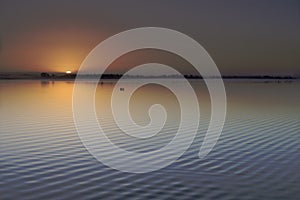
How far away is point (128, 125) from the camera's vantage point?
23141 millimetres

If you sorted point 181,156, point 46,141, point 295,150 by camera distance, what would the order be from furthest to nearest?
point 46,141
point 295,150
point 181,156

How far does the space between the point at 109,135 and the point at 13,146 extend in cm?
523

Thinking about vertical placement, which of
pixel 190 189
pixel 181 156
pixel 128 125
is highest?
pixel 128 125

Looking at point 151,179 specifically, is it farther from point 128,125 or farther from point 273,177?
point 128,125

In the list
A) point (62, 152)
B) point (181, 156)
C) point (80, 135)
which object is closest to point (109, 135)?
point (80, 135)

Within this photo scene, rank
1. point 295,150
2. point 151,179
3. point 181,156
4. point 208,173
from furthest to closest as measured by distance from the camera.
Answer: point 295,150
point 181,156
point 208,173
point 151,179

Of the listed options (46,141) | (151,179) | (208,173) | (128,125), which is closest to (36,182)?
(151,179)

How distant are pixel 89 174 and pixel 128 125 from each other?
1177 cm

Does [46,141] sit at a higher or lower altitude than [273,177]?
higher

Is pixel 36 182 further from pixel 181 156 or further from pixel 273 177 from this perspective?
pixel 273 177

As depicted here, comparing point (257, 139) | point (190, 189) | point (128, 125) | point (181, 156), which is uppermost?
point (128, 125)

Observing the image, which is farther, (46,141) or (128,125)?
(128,125)

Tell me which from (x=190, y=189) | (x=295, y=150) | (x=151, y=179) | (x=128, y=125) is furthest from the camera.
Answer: (x=128, y=125)

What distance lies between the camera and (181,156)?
560 inches
